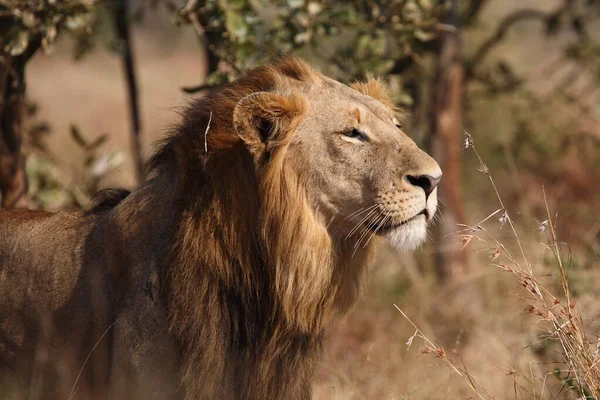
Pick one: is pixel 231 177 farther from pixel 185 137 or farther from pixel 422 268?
pixel 422 268

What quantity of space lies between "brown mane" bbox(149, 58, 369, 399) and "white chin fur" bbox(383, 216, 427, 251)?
28cm

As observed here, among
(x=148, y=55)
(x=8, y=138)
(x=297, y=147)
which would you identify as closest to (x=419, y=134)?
(x=8, y=138)

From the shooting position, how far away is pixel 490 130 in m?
12.6

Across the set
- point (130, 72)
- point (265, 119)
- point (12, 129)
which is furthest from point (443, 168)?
point (265, 119)

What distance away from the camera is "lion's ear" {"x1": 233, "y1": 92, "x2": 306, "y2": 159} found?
370 centimetres

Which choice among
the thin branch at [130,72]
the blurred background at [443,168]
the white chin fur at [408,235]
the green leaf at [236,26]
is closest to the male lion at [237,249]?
the white chin fur at [408,235]

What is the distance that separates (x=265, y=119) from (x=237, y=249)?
22.5 inches

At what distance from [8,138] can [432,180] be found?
3.06 meters

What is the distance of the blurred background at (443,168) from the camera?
5.05m

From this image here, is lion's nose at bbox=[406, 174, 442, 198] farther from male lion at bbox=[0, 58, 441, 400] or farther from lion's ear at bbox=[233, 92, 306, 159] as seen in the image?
lion's ear at bbox=[233, 92, 306, 159]

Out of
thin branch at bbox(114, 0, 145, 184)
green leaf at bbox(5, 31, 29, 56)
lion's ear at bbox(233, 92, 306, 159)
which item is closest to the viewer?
lion's ear at bbox(233, 92, 306, 159)

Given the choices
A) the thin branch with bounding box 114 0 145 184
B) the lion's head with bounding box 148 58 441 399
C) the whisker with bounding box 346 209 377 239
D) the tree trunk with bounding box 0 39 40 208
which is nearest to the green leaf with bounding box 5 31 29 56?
the tree trunk with bounding box 0 39 40 208

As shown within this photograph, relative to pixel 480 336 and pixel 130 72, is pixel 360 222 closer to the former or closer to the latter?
pixel 480 336

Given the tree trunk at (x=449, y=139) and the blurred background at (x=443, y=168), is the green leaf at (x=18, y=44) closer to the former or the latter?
the blurred background at (x=443, y=168)
